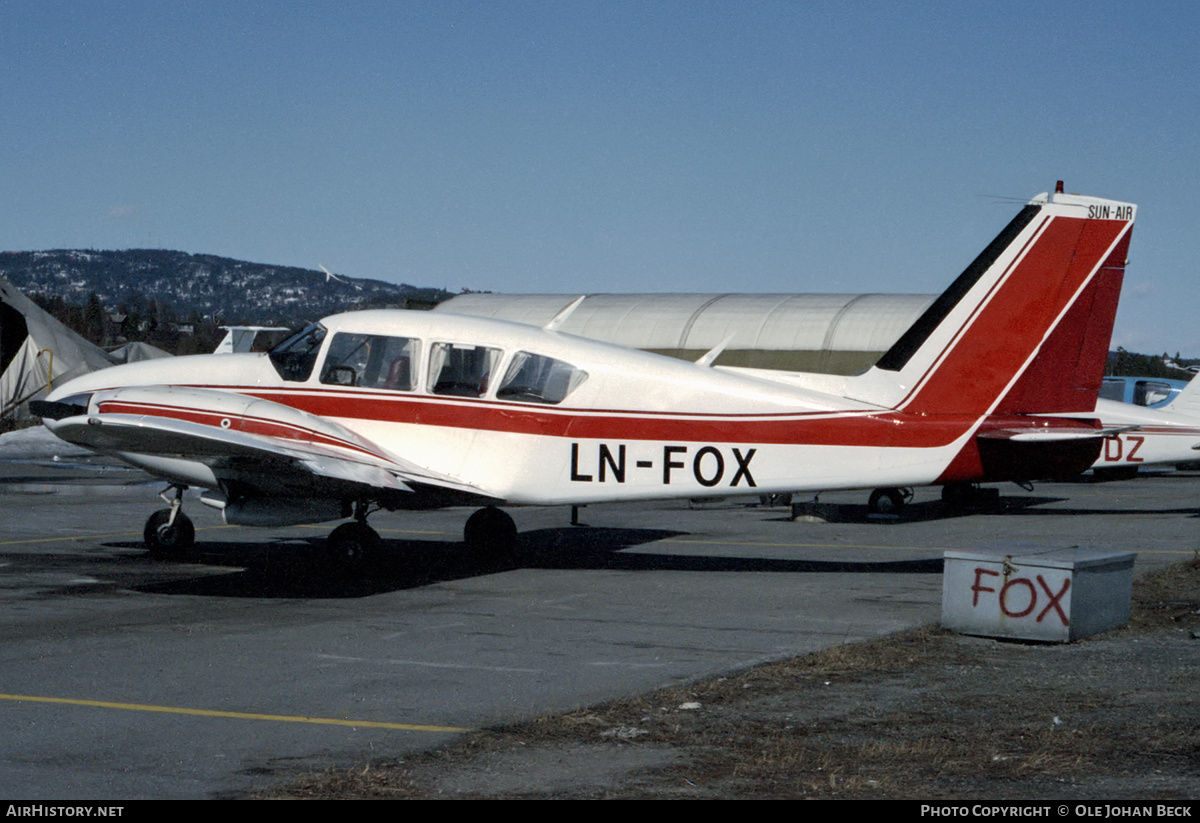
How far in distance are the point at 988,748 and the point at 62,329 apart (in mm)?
45387

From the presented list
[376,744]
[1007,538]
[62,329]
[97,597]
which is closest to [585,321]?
[62,329]

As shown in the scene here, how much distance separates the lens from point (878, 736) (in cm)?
664

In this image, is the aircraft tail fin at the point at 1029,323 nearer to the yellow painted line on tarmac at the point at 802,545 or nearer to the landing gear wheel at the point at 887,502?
the yellow painted line on tarmac at the point at 802,545

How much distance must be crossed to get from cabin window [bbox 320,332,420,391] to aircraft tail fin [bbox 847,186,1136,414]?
4.69 meters

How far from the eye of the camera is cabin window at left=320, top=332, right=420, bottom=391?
1325 cm

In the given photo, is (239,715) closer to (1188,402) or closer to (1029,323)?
(1029,323)

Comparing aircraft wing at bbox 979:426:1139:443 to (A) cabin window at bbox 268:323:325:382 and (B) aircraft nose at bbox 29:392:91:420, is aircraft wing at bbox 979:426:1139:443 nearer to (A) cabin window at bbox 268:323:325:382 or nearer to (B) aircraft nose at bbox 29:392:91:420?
(A) cabin window at bbox 268:323:325:382

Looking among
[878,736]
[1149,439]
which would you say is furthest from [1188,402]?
[878,736]

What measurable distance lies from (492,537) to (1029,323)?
644 cm

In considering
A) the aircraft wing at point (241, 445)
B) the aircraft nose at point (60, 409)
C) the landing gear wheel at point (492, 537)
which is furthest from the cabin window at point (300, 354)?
the landing gear wheel at point (492, 537)

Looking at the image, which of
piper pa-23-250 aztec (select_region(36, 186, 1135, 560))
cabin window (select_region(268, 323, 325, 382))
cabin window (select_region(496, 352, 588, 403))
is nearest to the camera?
piper pa-23-250 aztec (select_region(36, 186, 1135, 560))

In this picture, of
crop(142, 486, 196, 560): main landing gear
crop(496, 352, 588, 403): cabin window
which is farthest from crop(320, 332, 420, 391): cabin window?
crop(142, 486, 196, 560): main landing gear

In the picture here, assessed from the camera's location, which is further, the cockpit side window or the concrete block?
the cockpit side window

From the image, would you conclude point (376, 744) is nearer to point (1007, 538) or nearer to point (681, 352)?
point (1007, 538)
